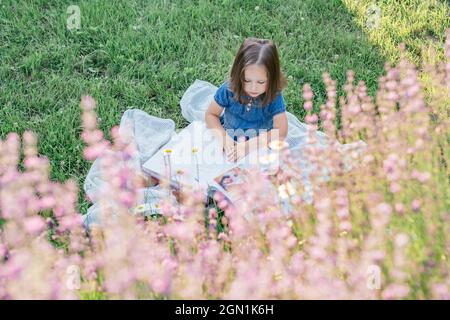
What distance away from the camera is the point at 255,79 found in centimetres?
273

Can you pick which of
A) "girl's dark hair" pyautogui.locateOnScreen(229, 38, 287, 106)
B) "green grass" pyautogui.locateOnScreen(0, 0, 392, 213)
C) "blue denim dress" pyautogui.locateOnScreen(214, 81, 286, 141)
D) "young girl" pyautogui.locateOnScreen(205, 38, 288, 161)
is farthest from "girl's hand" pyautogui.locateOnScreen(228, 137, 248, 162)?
"green grass" pyautogui.locateOnScreen(0, 0, 392, 213)

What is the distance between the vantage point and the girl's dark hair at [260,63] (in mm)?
2686

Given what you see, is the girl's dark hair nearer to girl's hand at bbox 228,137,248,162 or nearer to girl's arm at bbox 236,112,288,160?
girl's arm at bbox 236,112,288,160

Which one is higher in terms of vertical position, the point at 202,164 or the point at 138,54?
the point at 138,54

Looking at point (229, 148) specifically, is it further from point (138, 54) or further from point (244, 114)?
point (138, 54)

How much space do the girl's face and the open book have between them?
0.29 metres

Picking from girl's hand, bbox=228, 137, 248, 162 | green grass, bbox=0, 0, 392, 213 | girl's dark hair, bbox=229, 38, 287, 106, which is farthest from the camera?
green grass, bbox=0, 0, 392, 213

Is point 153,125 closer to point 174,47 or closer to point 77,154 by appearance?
point 77,154

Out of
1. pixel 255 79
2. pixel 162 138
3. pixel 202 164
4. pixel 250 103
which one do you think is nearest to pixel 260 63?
pixel 255 79

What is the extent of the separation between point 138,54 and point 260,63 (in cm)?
136

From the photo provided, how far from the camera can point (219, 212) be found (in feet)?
9.12

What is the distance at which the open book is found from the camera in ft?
9.02
